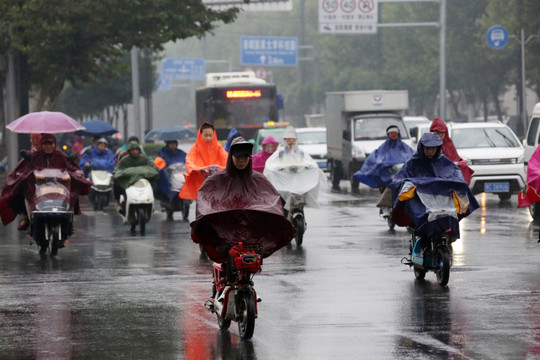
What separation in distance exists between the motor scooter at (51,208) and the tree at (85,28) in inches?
432

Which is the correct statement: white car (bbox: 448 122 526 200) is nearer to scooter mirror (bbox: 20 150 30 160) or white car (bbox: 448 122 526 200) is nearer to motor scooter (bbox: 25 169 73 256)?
motor scooter (bbox: 25 169 73 256)

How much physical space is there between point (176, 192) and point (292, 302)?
11.2m

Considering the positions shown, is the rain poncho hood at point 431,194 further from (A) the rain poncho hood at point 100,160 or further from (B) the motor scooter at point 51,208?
(A) the rain poncho hood at point 100,160

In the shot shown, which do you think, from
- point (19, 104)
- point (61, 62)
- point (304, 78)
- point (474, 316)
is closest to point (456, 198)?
point (474, 316)

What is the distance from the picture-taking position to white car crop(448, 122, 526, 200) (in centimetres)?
2409

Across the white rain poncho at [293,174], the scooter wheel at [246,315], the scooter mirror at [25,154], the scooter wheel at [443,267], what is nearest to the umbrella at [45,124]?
the scooter mirror at [25,154]

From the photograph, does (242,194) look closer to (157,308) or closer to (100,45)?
(157,308)

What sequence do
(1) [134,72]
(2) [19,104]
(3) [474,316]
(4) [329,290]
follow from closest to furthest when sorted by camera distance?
1. (3) [474,316]
2. (4) [329,290]
3. (2) [19,104]
4. (1) [134,72]

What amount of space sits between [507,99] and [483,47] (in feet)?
117

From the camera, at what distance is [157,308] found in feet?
35.8

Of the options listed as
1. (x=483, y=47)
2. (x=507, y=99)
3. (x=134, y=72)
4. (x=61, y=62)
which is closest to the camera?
(x=61, y=62)

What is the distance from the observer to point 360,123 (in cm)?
3156

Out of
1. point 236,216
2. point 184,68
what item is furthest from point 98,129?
point 184,68

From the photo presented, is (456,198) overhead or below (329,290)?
overhead
